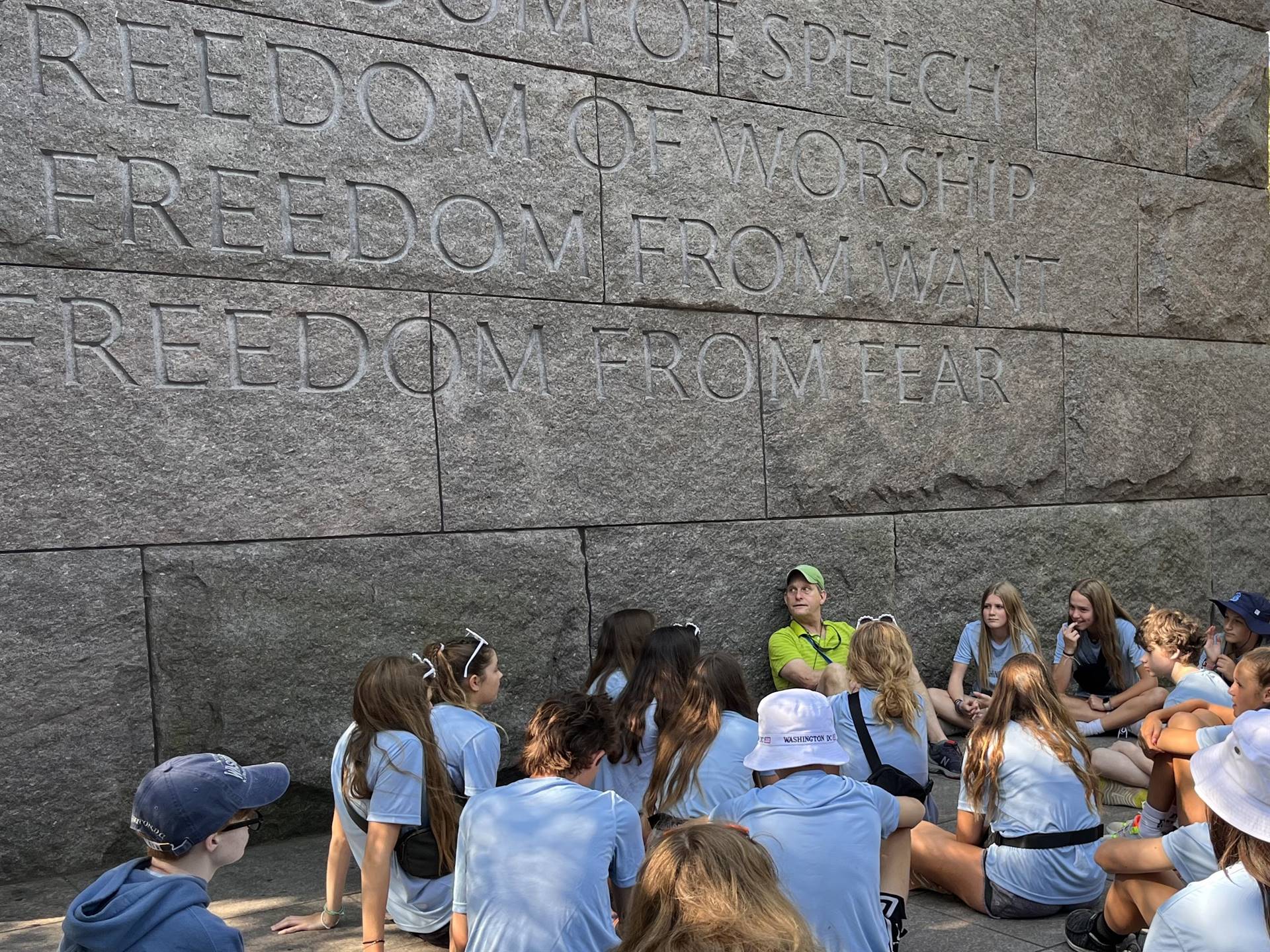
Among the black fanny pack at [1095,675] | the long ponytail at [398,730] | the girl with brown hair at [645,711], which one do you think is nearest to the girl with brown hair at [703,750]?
the girl with brown hair at [645,711]

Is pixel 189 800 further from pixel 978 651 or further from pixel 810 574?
pixel 978 651

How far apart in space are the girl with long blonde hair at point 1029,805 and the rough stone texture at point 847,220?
3.05 m

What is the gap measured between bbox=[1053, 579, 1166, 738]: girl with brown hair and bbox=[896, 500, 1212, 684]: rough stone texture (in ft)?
1.99

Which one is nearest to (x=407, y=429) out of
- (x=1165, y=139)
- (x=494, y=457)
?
(x=494, y=457)

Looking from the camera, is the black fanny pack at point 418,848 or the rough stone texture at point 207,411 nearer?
the black fanny pack at point 418,848

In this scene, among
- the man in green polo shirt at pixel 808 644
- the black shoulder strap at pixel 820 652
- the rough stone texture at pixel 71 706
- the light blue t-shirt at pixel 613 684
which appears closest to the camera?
the rough stone texture at pixel 71 706

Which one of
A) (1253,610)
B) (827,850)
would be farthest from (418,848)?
(1253,610)

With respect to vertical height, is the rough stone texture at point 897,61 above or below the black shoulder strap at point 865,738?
above

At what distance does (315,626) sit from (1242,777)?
4.03 meters

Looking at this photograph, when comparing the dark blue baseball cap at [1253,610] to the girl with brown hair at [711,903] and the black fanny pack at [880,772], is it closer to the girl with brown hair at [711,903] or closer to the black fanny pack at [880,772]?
the black fanny pack at [880,772]

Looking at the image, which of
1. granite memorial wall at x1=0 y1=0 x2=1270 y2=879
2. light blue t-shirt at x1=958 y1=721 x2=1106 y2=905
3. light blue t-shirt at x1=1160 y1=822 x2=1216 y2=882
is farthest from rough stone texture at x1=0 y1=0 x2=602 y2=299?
light blue t-shirt at x1=1160 y1=822 x2=1216 y2=882

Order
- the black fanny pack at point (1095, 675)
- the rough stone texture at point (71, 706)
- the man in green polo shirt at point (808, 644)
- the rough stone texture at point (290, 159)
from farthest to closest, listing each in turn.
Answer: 1. the black fanny pack at point (1095, 675)
2. the man in green polo shirt at point (808, 644)
3. the rough stone texture at point (290, 159)
4. the rough stone texture at point (71, 706)

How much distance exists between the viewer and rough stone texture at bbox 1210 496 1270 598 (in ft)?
27.9

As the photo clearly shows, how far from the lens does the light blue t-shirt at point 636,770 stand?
174 inches
